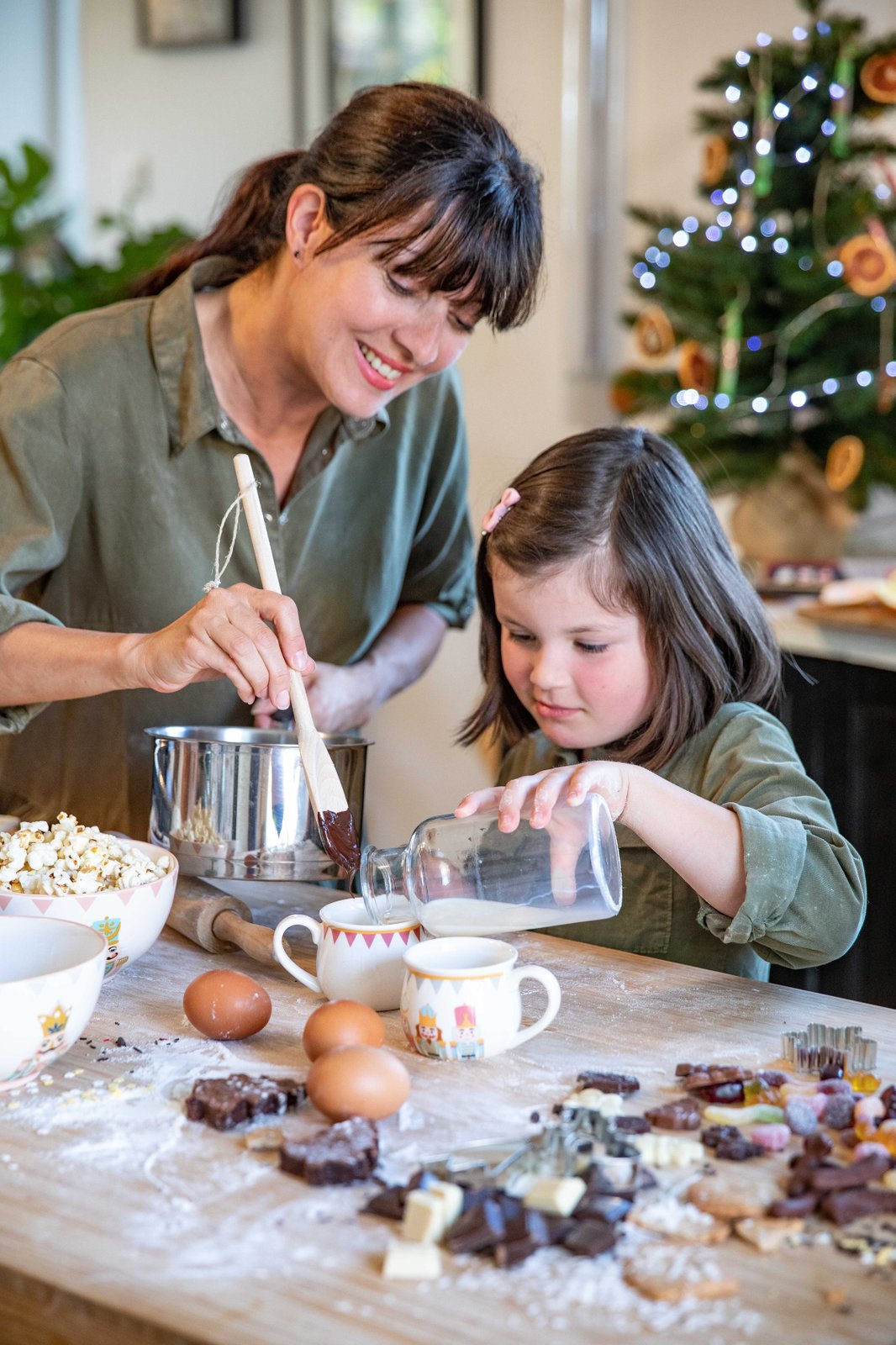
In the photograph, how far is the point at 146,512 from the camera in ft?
4.99

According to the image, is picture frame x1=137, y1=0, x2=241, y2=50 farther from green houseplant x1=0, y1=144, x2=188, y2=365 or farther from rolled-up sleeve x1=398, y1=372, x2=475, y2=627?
rolled-up sleeve x1=398, y1=372, x2=475, y2=627

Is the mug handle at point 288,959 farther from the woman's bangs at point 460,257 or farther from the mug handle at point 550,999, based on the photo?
the woman's bangs at point 460,257

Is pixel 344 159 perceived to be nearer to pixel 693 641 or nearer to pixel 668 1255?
pixel 693 641

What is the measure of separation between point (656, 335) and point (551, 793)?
1886 millimetres

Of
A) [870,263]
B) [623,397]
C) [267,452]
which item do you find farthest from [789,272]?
[267,452]

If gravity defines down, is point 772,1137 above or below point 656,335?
below

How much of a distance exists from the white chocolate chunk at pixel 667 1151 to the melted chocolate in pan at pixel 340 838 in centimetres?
40

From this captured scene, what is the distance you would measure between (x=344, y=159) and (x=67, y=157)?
9.70 ft

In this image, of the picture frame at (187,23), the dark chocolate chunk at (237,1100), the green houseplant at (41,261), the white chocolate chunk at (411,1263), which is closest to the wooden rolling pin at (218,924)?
the dark chocolate chunk at (237,1100)

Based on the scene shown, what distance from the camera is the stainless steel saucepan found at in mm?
1172

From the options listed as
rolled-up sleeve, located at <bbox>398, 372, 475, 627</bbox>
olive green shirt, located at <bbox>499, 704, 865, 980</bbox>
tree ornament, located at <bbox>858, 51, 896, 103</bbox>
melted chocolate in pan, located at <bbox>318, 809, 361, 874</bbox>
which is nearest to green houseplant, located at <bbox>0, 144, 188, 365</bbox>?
tree ornament, located at <bbox>858, 51, 896, 103</bbox>

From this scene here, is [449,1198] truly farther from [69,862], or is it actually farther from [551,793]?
[69,862]

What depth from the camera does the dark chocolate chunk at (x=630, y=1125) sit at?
0.84 meters

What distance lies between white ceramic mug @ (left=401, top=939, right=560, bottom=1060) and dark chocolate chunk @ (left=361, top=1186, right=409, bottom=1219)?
198 millimetres
